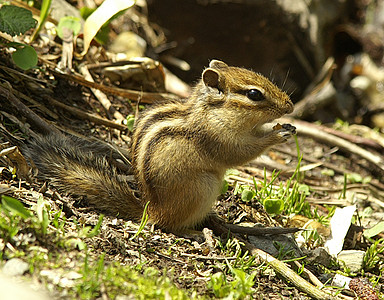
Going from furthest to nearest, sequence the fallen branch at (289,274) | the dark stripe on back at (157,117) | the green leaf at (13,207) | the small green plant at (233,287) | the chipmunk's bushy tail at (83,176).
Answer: the dark stripe on back at (157,117), the chipmunk's bushy tail at (83,176), the fallen branch at (289,274), the small green plant at (233,287), the green leaf at (13,207)

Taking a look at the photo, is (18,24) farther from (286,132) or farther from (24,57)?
(286,132)

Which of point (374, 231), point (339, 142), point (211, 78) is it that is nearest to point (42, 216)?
point (211, 78)

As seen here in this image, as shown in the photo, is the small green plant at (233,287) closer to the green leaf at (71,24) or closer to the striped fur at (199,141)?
the striped fur at (199,141)

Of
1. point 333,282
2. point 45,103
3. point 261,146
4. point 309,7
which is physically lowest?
point 333,282

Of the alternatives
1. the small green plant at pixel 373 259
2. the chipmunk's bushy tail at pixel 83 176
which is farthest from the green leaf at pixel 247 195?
the small green plant at pixel 373 259

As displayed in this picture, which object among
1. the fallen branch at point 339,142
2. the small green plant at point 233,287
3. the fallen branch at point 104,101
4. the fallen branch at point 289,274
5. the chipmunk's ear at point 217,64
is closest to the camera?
the small green plant at point 233,287

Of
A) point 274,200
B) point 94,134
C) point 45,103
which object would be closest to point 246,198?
point 274,200

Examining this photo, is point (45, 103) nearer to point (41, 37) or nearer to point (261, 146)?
point (41, 37)

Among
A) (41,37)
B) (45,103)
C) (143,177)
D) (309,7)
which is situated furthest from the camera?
(309,7)

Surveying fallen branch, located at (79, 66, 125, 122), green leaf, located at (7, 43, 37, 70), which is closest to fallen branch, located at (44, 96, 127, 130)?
fallen branch, located at (79, 66, 125, 122)
